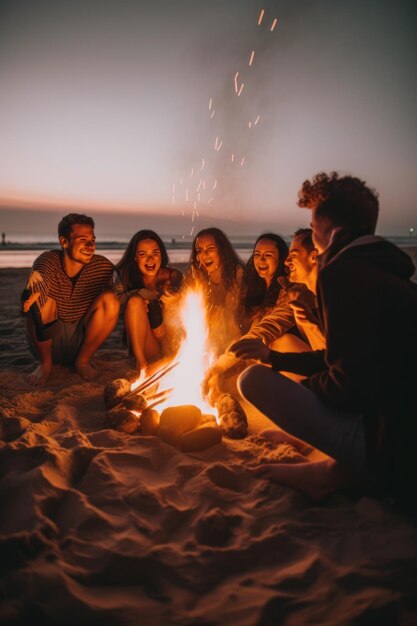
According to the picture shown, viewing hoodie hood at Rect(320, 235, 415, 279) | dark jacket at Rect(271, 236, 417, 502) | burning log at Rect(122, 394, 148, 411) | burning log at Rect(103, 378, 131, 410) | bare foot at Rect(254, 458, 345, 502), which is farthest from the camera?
burning log at Rect(103, 378, 131, 410)

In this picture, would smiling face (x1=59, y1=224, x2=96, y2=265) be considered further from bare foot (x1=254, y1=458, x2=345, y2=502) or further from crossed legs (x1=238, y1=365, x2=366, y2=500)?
bare foot (x1=254, y1=458, x2=345, y2=502)

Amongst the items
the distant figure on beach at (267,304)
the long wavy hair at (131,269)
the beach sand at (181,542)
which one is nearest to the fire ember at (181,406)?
the beach sand at (181,542)

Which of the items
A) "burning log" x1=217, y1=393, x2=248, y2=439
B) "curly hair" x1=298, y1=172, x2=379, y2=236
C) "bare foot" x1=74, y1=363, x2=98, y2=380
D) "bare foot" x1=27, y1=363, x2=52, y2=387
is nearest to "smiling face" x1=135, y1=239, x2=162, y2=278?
"bare foot" x1=74, y1=363, x2=98, y2=380

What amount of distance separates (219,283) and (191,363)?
4.11ft

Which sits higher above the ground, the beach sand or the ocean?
the ocean

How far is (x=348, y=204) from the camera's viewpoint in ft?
7.24

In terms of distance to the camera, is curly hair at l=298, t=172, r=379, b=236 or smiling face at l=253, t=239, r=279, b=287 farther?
smiling face at l=253, t=239, r=279, b=287

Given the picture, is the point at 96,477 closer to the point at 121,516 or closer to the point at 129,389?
the point at 121,516

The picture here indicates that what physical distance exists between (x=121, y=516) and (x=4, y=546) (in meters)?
0.59

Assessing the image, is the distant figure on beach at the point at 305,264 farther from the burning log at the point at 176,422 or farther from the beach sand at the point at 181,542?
the burning log at the point at 176,422

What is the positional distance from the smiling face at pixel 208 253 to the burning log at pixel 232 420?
1.87 m

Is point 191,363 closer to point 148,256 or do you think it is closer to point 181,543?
point 148,256

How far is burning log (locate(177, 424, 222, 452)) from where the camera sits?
2914mm

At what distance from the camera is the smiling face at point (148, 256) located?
15.6 feet
